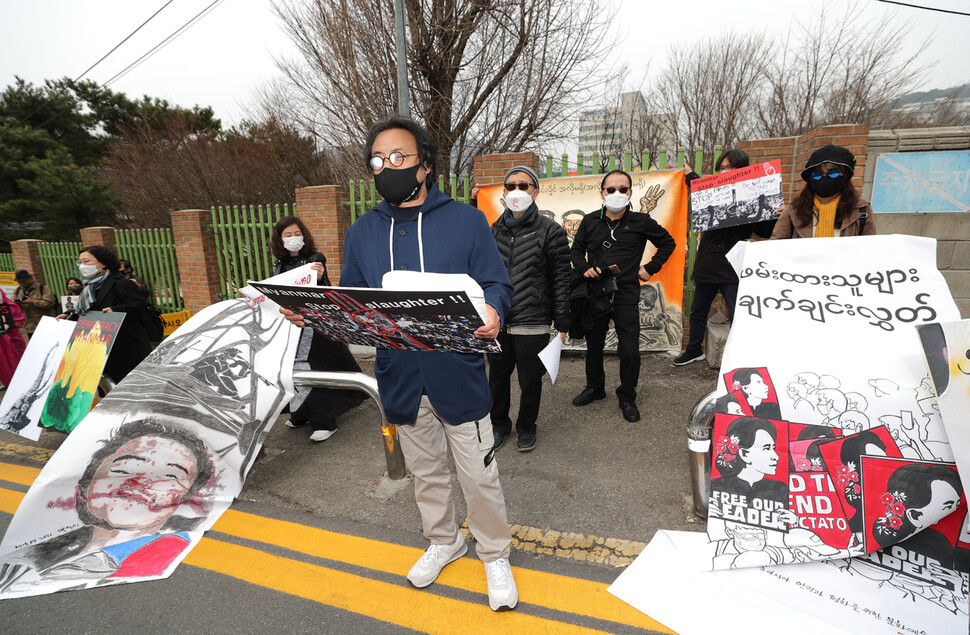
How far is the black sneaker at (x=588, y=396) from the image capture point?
4.17m

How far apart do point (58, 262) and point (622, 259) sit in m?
12.1

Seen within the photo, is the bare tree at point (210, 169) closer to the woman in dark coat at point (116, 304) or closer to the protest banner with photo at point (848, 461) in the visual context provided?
the woman in dark coat at point (116, 304)

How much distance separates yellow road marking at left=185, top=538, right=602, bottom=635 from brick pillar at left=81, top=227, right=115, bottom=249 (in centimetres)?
871

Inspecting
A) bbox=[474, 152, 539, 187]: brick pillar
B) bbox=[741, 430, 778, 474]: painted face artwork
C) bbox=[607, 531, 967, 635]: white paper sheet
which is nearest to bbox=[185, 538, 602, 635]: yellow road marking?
bbox=[607, 531, 967, 635]: white paper sheet

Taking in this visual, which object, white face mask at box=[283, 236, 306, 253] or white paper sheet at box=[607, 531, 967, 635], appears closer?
white paper sheet at box=[607, 531, 967, 635]

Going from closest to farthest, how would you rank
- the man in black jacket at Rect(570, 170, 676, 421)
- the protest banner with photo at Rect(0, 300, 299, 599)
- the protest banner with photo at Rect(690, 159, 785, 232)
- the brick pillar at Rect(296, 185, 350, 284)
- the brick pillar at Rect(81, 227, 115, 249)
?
the protest banner with photo at Rect(0, 300, 299, 599)
the man in black jacket at Rect(570, 170, 676, 421)
the protest banner with photo at Rect(690, 159, 785, 232)
the brick pillar at Rect(296, 185, 350, 284)
the brick pillar at Rect(81, 227, 115, 249)

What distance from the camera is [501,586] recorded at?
2.09 m

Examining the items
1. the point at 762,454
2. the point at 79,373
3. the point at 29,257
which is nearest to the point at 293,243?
the point at 79,373

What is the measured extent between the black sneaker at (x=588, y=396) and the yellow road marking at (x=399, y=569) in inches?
79.3

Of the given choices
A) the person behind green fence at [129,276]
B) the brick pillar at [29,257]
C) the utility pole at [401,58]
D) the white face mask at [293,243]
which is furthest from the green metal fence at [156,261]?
the white face mask at [293,243]

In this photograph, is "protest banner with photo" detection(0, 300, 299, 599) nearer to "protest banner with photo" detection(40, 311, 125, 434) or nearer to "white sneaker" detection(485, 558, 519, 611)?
"protest banner with photo" detection(40, 311, 125, 434)

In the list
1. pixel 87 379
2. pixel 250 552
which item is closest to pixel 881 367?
pixel 250 552

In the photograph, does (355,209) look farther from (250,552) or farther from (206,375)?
(250,552)

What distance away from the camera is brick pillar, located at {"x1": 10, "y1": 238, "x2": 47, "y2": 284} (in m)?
10.4
